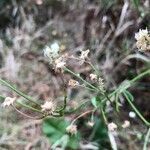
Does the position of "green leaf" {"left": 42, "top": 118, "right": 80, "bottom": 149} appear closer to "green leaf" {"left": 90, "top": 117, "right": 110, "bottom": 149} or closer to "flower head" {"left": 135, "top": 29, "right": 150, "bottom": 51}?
"green leaf" {"left": 90, "top": 117, "right": 110, "bottom": 149}

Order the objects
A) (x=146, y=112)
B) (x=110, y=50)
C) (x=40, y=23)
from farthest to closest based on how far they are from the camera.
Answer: (x=40, y=23), (x=110, y=50), (x=146, y=112)

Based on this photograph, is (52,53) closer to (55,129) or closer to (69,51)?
(55,129)

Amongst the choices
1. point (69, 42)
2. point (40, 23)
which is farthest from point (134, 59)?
point (40, 23)

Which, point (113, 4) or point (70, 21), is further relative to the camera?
point (70, 21)

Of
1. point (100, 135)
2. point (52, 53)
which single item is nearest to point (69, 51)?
point (100, 135)

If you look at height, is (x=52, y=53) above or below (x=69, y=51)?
below

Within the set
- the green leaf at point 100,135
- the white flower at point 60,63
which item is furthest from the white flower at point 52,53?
the green leaf at point 100,135

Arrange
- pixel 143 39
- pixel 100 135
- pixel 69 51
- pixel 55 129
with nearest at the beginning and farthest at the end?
1. pixel 143 39
2. pixel 55 129
3. pixel 100 135
4. pixel 69 51

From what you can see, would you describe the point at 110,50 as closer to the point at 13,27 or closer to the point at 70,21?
the point at 70,21

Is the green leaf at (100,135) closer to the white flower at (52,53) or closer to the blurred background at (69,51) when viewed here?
the blurred background at (69,51)
